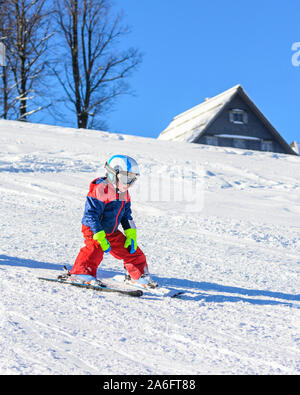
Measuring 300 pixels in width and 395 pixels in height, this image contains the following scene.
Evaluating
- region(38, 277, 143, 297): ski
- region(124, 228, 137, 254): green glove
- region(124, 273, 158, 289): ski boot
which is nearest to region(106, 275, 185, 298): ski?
region(124, 273, 158, 289): ski boot

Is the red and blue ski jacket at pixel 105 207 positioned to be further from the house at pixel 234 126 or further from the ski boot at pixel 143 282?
the house at pixel 234 126

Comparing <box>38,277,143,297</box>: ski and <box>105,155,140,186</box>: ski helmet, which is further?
<box>105,155,140,186</box>: ski helmet

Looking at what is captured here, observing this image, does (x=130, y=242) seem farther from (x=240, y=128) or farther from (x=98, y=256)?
(x=240, y=128)

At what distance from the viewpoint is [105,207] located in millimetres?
4078

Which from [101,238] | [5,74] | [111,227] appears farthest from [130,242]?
[5,74]

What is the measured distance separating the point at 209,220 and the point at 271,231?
3.25 feet

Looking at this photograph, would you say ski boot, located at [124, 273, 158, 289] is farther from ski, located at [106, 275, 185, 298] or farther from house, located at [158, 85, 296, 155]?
house, located at [158, 85, 296, 155]

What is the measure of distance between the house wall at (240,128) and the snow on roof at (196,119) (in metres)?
0.56

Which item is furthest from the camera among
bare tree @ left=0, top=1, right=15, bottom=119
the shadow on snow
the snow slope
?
bare tree @ left=0, top=1, right=15, bottom=119

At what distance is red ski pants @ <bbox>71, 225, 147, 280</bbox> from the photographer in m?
3.94

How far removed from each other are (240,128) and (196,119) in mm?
2735

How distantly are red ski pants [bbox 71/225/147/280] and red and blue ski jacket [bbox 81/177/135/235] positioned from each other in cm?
10

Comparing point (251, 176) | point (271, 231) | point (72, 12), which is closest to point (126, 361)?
point (271, 231)

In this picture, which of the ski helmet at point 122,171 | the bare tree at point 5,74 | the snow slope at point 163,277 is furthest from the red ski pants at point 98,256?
the bare tree at point 5,74
